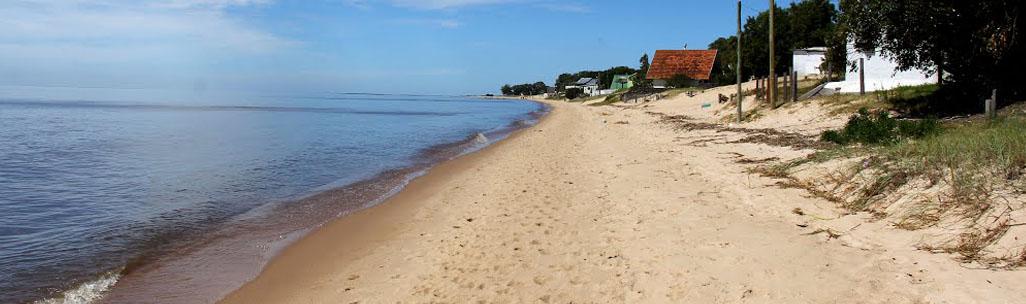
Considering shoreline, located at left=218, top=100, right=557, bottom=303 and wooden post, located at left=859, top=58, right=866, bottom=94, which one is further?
wooden post, located at left=859, top=58, right=866, bottom=94

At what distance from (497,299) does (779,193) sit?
5410 millimetres

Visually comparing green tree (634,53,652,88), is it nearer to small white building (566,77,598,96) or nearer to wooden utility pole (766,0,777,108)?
small white building (566,77,598,96)

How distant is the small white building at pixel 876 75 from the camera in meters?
23.0

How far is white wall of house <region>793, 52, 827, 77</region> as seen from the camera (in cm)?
4003

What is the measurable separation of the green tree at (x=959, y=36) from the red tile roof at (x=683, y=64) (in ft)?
181

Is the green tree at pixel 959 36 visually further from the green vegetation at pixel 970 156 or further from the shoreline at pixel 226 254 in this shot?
the shoreline at pixel 226 254

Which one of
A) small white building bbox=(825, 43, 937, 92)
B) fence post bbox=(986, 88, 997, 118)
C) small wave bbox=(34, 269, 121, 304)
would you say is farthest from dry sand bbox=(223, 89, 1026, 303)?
small white building bbox=(825, 43, 937, 92)

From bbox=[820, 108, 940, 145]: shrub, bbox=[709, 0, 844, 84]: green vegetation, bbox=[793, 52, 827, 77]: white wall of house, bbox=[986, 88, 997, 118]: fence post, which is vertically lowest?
bbox=[820, 108, 940, 145]: shrub

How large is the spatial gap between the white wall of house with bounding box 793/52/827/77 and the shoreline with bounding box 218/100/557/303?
1347 inches

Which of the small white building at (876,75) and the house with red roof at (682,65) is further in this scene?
the house with red roof at (682,65)

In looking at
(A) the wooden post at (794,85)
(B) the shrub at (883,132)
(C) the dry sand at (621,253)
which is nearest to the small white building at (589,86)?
(A) the wooden post at (794,85)

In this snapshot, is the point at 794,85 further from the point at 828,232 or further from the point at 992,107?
the point at 828,232

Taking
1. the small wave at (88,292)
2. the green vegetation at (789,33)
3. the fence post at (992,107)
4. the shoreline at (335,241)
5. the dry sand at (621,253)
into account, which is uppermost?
the green vegetation at (789,33)

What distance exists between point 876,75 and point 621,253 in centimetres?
2226
